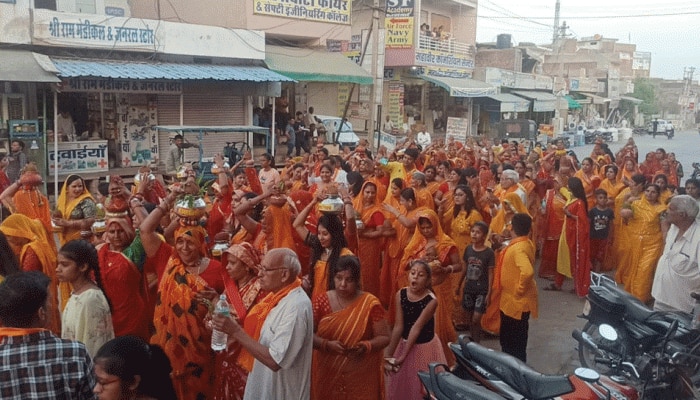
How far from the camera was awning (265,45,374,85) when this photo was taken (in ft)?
57.5

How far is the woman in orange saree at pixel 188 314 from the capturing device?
377 centimetres

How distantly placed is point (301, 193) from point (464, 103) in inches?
917

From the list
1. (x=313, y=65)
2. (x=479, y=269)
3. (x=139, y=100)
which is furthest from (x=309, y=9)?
(x=479, y=269)

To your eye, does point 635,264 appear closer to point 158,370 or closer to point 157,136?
point 158,370

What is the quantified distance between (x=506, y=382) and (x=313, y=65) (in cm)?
1562

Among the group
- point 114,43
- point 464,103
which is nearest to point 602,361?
point 114,43

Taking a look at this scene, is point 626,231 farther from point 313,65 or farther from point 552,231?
point 313,65

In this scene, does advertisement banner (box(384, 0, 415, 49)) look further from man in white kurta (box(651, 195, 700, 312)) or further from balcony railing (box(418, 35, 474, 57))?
man in white kurta (box(651, 195, 700, 312))

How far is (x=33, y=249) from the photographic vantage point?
4.38 meters

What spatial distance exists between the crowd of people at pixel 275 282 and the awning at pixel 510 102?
21.4 m

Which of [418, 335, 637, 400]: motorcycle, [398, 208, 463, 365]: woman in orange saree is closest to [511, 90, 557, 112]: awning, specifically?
[398, 208, 463, 365]: woman in orange saree

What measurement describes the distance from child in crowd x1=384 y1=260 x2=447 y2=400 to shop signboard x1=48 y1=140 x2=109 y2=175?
1092cm

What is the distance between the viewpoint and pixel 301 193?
6770 mm

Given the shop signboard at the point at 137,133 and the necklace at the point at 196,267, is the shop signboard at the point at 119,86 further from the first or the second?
the necklace at the point at 196,267
